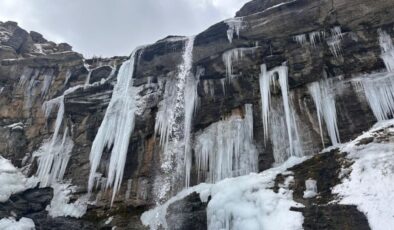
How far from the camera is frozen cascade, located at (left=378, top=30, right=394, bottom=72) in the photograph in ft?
48.4

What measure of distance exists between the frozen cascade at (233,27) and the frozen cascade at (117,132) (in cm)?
542

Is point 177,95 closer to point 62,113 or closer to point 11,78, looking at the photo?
point 62,113

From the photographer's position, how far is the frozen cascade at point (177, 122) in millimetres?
16438

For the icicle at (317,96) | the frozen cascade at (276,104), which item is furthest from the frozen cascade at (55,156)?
the icicle at (317,96)

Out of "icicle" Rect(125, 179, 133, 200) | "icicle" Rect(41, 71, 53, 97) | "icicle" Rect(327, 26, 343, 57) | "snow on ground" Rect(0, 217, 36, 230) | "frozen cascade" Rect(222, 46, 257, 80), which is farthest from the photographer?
"icicle" Rect(41, 71, 53, 97)

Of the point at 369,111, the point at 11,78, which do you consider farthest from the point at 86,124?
the point at 369,111

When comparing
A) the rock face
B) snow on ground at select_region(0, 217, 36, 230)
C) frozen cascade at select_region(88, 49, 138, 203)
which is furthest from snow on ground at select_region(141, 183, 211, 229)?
snow on ground at select_region(0, 217, 36, 230)

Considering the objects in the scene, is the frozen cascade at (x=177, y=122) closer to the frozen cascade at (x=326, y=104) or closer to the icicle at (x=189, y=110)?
the icicle at (x=189, y=110)

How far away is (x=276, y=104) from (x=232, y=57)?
3.24 meters

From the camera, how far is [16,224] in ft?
55.4

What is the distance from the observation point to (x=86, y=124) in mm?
19719

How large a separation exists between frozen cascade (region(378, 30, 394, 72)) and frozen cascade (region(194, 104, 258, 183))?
18.3 feet

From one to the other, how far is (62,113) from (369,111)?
15034 mm

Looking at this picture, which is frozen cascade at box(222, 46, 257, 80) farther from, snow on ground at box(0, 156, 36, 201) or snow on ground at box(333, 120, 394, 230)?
snow on ground at box(0, 156, 36, 201)
